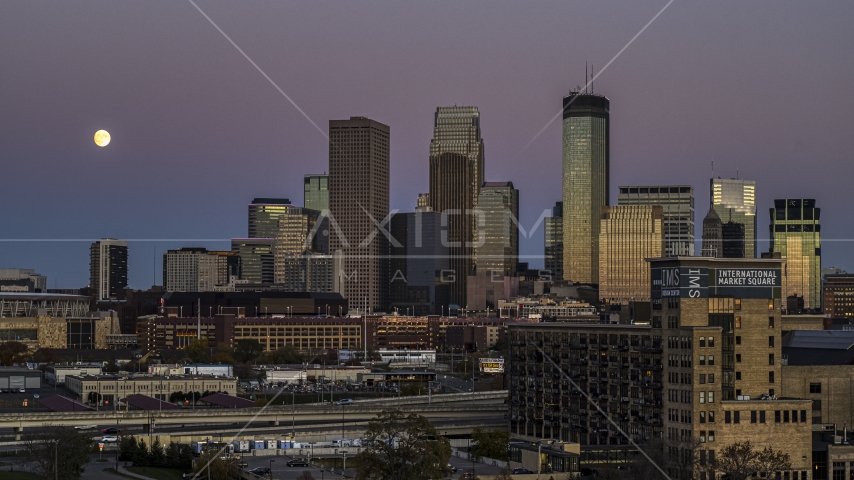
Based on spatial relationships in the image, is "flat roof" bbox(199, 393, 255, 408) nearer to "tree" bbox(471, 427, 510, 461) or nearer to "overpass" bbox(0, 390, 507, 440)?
"overpass" bbox(0, 390, 507, 440)

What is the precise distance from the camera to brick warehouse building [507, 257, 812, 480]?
318 ft

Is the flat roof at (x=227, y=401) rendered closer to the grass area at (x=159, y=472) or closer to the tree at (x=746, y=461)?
the grass area at (x=159, y=472)

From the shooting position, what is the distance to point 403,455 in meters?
83.8

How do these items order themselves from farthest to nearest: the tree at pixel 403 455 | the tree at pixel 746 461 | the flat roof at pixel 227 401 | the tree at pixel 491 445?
the flat roof at pixel 227 401 < the tree at pixel 491 445 < the tree at pixel 746 461 < the tree at pixel 403 455

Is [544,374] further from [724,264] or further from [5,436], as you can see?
[5,436]

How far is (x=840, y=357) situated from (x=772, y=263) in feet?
55.8

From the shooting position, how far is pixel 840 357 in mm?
114000

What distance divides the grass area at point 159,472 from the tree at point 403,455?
880 inches

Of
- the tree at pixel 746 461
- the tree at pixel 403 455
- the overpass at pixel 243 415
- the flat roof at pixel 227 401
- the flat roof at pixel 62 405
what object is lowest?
the flat roof at pixel 227 401

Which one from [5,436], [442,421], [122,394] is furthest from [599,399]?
[122,394]

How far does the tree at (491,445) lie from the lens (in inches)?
4358

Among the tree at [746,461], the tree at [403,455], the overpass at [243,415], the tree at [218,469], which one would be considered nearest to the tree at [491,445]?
the overpass at [243,415]

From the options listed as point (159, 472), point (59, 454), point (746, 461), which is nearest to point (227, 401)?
point (159, 472)

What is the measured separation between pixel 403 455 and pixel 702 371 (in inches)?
981
